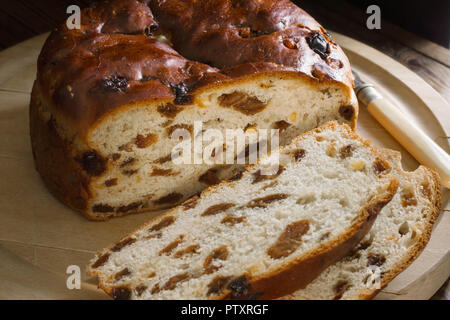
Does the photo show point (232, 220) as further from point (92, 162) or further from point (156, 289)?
point (92, 162)

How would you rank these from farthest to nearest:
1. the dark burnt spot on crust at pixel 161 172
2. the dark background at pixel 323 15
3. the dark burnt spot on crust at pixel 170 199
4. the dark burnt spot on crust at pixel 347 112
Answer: the dark background at pixel 323 15, the dark burnt spot on crust at pixel 347 112, the dark burnt spot on crust at pixel 170 199, the dark burnt spot on crust at pixel 161 172

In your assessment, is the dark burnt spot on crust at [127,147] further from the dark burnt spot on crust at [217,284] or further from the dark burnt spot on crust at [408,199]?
the dark burnt spot on crust at [408,199]

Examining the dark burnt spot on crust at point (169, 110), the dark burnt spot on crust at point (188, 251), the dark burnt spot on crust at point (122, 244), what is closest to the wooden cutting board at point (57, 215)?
the dark burnt spot on crust at point (122, 244)

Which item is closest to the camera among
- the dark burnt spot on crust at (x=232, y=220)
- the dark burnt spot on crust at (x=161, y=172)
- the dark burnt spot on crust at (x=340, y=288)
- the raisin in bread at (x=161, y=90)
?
the dark burnt spot on crust at (x=340, y=288)

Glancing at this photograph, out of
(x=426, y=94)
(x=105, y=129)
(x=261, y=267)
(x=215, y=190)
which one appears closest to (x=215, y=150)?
(x=215, y=190)

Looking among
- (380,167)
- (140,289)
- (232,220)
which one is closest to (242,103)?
(232,220)

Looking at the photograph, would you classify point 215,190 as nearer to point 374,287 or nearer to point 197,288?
point 197,288

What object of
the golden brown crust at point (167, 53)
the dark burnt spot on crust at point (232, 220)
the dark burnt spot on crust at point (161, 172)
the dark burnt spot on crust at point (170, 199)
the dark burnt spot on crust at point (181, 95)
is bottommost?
the dark burnt spot on crust at point (170, 199)
